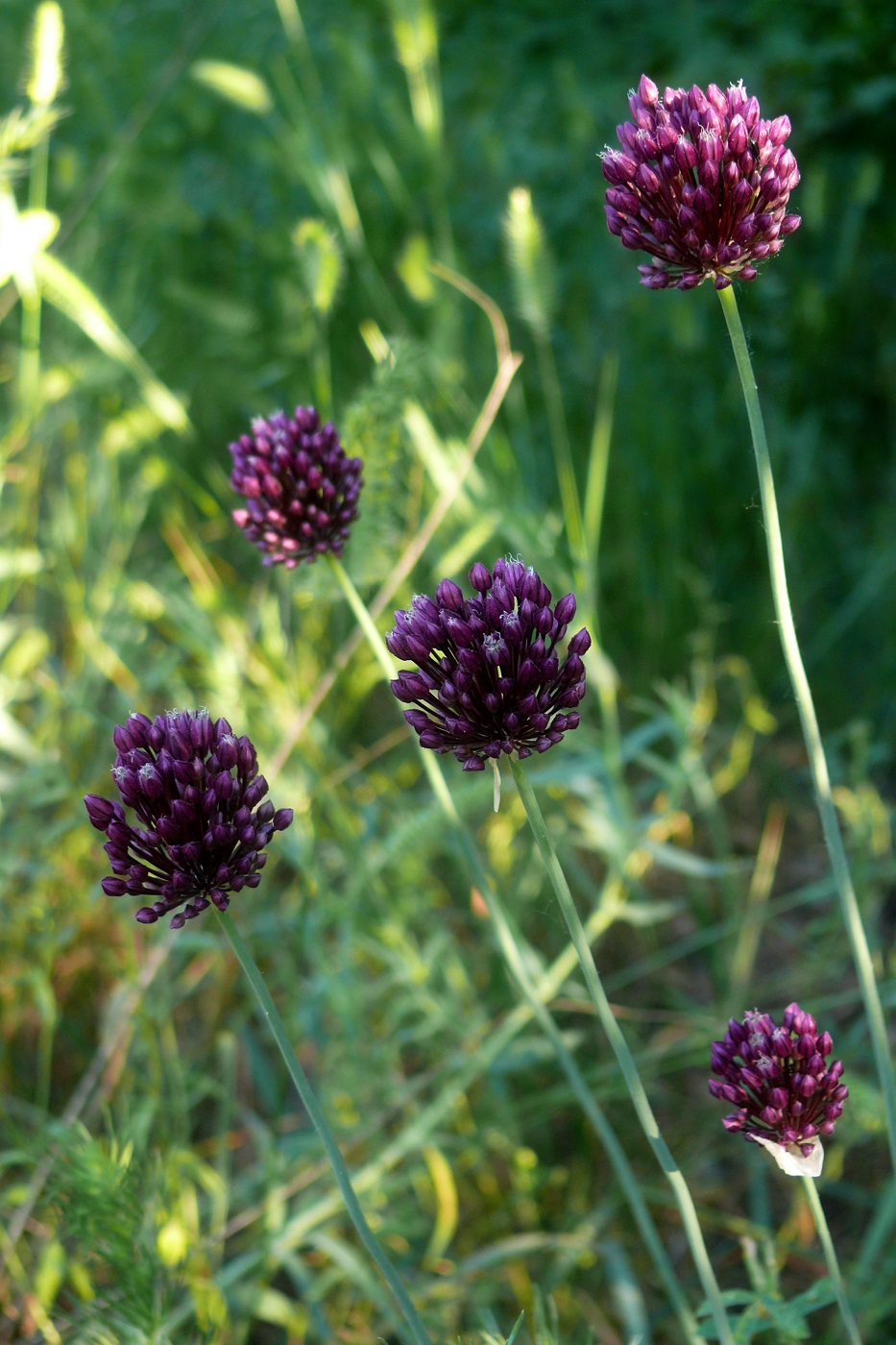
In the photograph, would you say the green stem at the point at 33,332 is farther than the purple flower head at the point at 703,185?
Yes

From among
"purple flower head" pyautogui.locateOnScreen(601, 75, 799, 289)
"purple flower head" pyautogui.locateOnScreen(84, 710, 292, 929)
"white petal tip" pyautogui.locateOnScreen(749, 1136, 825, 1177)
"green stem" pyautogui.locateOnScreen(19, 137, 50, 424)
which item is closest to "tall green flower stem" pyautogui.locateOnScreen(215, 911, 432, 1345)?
"purple flower head" pyautogui.locateOnScreen(84, 710, 292, 929)

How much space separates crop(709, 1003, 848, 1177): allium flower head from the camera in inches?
39.6

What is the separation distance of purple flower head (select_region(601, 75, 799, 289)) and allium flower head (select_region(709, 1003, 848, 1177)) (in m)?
0.65

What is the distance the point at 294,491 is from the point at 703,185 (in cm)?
53

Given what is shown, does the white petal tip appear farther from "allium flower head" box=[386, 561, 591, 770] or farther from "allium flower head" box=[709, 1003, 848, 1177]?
"allium flower head" box=[386, 561, 591, 770]

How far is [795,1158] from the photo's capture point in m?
1.01

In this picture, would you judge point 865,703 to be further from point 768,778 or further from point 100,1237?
point 100,1237

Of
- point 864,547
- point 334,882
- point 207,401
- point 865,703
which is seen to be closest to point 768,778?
point 865,703

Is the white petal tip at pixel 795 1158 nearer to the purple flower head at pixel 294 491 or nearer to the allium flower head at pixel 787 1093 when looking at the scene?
the allium flower head at pixel 787 1093


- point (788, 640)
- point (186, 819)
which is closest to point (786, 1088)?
point (788, 640)

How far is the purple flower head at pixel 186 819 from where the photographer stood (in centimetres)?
98

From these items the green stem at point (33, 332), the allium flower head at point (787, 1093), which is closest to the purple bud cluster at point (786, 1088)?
the allium flower head at point (787, 1093)

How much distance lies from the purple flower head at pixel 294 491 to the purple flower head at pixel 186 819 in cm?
35

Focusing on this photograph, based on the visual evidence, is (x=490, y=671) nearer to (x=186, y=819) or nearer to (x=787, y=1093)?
(x=186, y=819)
